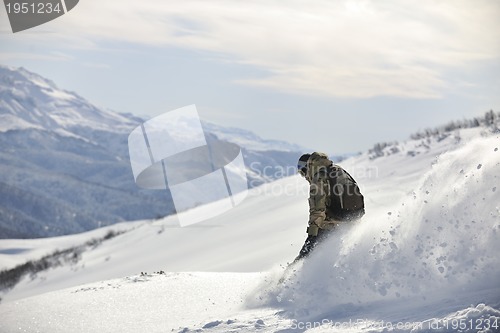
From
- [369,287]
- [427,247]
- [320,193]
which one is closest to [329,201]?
[320,193]

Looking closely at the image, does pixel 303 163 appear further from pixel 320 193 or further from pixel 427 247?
pixel 427 247

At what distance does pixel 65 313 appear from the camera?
23.9ft

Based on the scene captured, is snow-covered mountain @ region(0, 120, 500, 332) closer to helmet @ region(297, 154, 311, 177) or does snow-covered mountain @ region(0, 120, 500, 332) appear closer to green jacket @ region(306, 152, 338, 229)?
green jacket @ region(306, 152, 338, 229)

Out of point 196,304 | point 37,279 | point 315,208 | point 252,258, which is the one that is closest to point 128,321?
point 196,304

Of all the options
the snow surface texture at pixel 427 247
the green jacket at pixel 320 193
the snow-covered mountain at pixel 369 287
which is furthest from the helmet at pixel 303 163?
the snow surface texture at pixel 427 247

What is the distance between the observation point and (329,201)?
22.3 ft

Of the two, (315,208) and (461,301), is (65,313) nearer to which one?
(315,208)

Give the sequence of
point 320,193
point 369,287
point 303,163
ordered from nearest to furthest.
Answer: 1. point 369,287
2. point 320,193
3. point 303,163

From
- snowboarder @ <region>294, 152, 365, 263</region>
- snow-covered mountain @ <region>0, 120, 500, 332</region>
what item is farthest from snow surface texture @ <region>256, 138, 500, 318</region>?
snowboarder @ <region>294, 152, 365, 263</region>

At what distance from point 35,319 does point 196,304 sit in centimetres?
199

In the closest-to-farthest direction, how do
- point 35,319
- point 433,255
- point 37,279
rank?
point 433,255
point 35,319
point 37,279

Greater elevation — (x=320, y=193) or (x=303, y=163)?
(x=303, y=163)

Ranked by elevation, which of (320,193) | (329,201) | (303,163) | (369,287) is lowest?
(369,287)

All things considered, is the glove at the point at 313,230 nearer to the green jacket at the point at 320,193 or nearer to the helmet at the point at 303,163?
the green jacket at the point at 320,193
